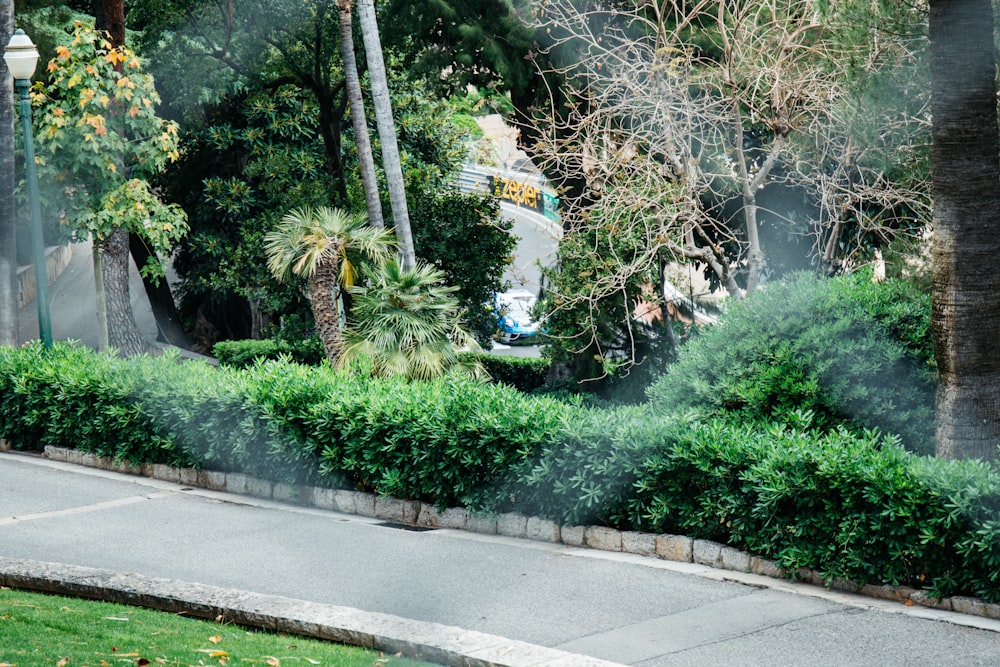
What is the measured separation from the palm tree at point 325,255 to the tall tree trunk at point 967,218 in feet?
27.4

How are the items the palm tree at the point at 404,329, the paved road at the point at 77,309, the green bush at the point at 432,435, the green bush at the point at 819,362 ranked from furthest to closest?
the paved road at the point at 77,309 → the palm tree at the point at 404,329 → the green bush at the point at 819,362 → the green bush at the point at 432,435

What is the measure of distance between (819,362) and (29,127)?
1101 centimetres

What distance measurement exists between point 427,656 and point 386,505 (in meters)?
4.09

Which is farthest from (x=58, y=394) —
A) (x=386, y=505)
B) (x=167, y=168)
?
(x=167, y=168)

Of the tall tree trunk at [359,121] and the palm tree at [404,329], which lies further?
the tall tree trunk at [359,121]

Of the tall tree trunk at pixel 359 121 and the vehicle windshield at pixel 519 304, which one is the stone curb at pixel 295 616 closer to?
the tall tree trunk at pixel 359 121

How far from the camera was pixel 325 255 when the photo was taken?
15.3 m

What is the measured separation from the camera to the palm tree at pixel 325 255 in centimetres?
1530

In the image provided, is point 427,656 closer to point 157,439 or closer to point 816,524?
point 816,524

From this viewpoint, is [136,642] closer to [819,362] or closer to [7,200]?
[819,362]

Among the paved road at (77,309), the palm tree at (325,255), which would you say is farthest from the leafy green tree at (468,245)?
the paved road at (77,309)

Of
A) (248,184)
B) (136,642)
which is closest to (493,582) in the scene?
(136,642)

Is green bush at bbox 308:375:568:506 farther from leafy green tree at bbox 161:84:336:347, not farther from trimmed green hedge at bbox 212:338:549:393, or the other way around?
leafy green tree at bbox 161:84:336:347

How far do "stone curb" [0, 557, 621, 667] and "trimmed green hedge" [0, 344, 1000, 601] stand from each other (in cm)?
247
